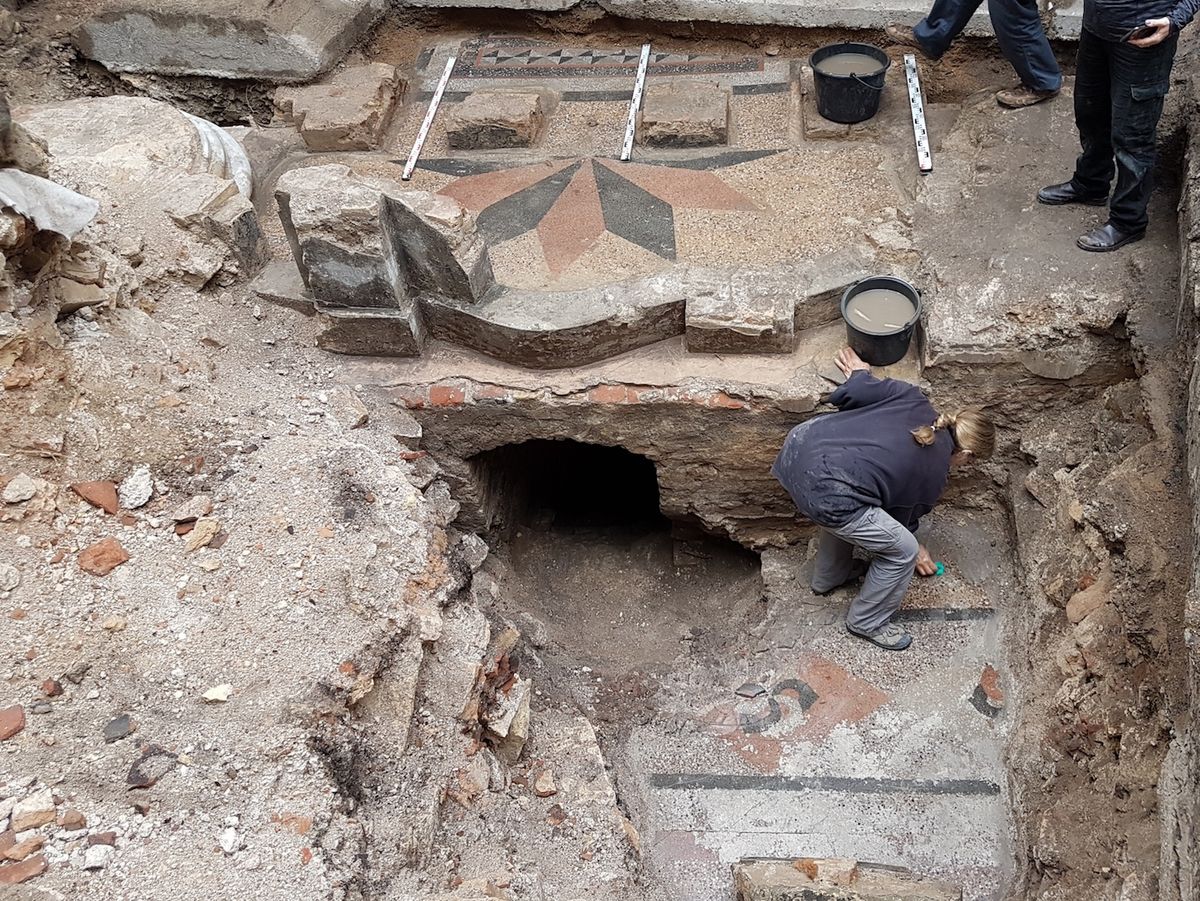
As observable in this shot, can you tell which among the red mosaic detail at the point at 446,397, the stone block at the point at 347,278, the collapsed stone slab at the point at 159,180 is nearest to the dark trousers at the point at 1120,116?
the red mosaic detail at the point at 446,397

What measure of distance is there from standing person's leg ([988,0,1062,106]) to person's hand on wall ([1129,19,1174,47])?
1.38 meters

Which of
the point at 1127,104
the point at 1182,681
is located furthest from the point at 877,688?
the point at 1127,104

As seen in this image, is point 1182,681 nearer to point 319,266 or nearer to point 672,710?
point 672,710

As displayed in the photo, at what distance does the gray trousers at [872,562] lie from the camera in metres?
3.97

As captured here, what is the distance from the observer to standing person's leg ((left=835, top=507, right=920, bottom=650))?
397cm

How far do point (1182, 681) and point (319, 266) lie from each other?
12.1 feet

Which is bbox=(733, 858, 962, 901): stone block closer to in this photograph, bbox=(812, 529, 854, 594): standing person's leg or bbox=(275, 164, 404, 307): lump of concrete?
bbox=(812, 529, 854, 594): standing person's leg

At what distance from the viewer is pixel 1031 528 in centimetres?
436

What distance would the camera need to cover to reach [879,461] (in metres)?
3.84

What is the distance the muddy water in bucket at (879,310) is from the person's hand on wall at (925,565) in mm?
1057

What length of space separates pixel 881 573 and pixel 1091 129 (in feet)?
7.34

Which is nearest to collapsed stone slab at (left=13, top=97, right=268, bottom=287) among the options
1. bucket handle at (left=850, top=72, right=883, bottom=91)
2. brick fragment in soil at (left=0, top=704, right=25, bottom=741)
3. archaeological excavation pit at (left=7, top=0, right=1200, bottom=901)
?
archaeological excavation pit at (left=7, top=0, right=1200, bottom=901)

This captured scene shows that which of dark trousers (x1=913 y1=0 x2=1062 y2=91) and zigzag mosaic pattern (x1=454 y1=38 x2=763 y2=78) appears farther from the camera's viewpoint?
zigzag mosaic pattern (x1=454 y1=38 x2=763 y2=78)

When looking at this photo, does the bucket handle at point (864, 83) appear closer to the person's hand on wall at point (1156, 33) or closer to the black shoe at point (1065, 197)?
the black shoe at point (1065, 197)
